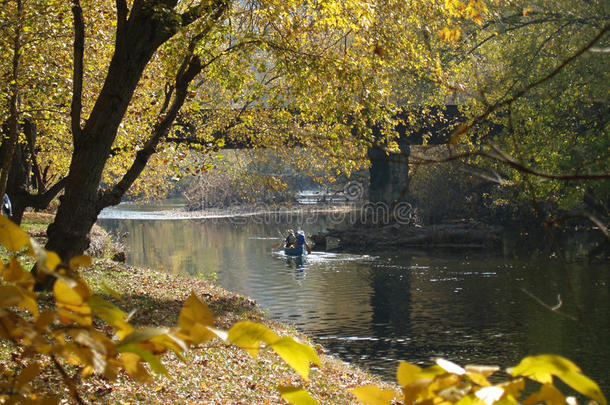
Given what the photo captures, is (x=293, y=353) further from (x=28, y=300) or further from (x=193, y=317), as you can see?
(x=28, y=300)

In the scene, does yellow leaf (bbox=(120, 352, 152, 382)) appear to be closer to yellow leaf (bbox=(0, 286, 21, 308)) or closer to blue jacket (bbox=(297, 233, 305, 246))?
yellow leaf (bbox=(0, 286, 21, 308))

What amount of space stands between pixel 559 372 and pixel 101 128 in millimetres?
8578

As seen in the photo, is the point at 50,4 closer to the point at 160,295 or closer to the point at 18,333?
the point at 160,295

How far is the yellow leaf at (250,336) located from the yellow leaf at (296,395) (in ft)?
0.39

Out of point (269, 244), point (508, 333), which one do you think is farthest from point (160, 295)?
point (269, 244)

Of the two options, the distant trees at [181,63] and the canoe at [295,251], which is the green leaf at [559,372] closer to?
the distant trees at [181,63]

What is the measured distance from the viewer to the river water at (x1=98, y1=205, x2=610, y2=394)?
1338cm

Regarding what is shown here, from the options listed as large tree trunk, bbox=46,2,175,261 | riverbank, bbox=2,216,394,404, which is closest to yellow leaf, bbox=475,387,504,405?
riverbank, bbox=2,216,394,404

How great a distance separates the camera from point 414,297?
19203 mm

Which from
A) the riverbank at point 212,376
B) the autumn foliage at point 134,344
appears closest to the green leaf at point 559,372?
the autumn foliage at point 134,344

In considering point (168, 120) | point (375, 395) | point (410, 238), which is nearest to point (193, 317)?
point (375, 395)

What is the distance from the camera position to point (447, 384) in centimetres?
101

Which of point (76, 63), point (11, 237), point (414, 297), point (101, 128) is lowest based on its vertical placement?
point (414, 297)

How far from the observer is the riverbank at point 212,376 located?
22.5 ft
